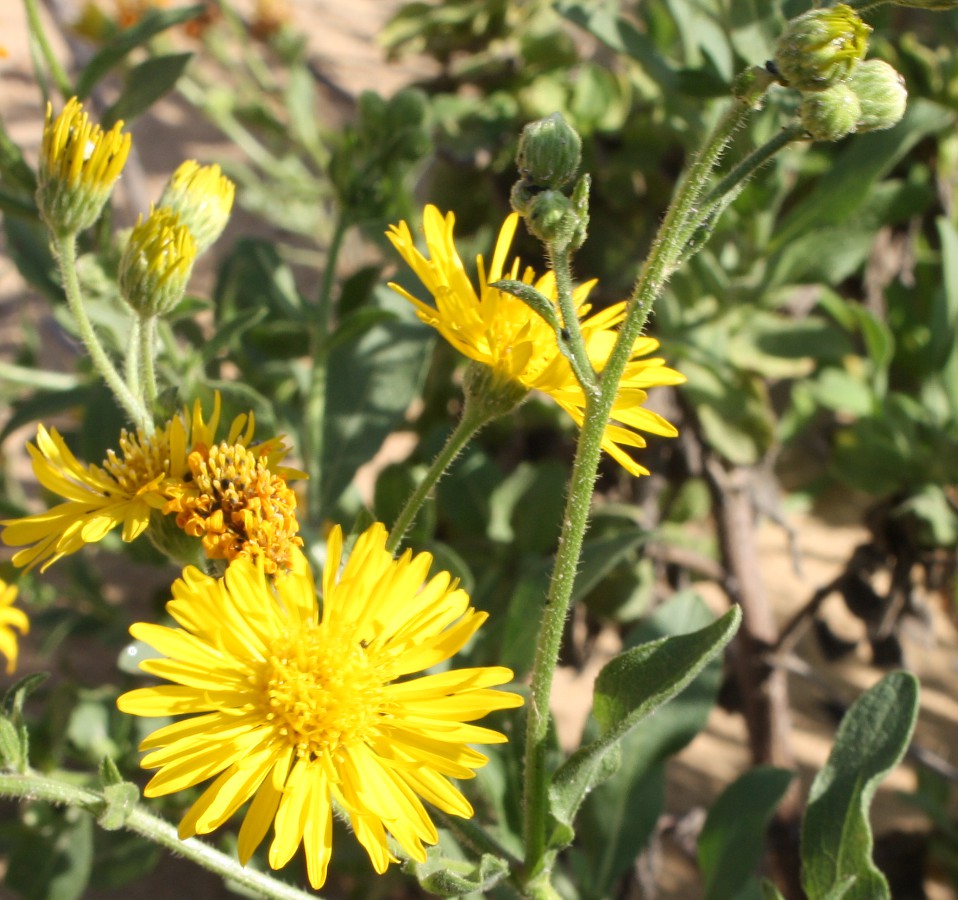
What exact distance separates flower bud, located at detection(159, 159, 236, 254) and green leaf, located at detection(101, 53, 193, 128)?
58cm

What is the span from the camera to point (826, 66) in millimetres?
1146

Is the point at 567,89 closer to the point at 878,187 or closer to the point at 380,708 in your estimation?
the point at 878,187

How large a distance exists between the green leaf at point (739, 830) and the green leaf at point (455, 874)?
0.80 m

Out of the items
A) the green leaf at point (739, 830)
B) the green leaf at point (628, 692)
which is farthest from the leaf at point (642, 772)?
the green leaf at point (628, 692)

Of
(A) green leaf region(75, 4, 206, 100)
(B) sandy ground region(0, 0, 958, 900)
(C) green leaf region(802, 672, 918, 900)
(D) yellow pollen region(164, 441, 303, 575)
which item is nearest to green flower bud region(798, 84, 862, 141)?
(D) yellow pollen region(164, 441, 303, 575)

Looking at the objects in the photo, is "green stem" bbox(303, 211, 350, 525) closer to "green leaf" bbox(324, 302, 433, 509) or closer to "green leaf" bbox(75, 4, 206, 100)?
"green leaf" bbox(324, 302, 433, 509)

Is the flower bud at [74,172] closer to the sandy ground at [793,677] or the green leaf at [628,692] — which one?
the green leaf at [628,692]

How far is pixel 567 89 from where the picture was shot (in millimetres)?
3168

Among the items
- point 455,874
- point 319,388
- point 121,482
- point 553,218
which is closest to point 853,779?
point 455,874

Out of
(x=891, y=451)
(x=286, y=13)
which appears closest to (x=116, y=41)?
(x=891, y=451)

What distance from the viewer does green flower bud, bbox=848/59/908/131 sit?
126 cm

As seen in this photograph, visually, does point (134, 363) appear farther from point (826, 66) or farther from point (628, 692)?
point (826, 66)

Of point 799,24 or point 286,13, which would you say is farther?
point 286,13

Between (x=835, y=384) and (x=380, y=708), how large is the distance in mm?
1974
